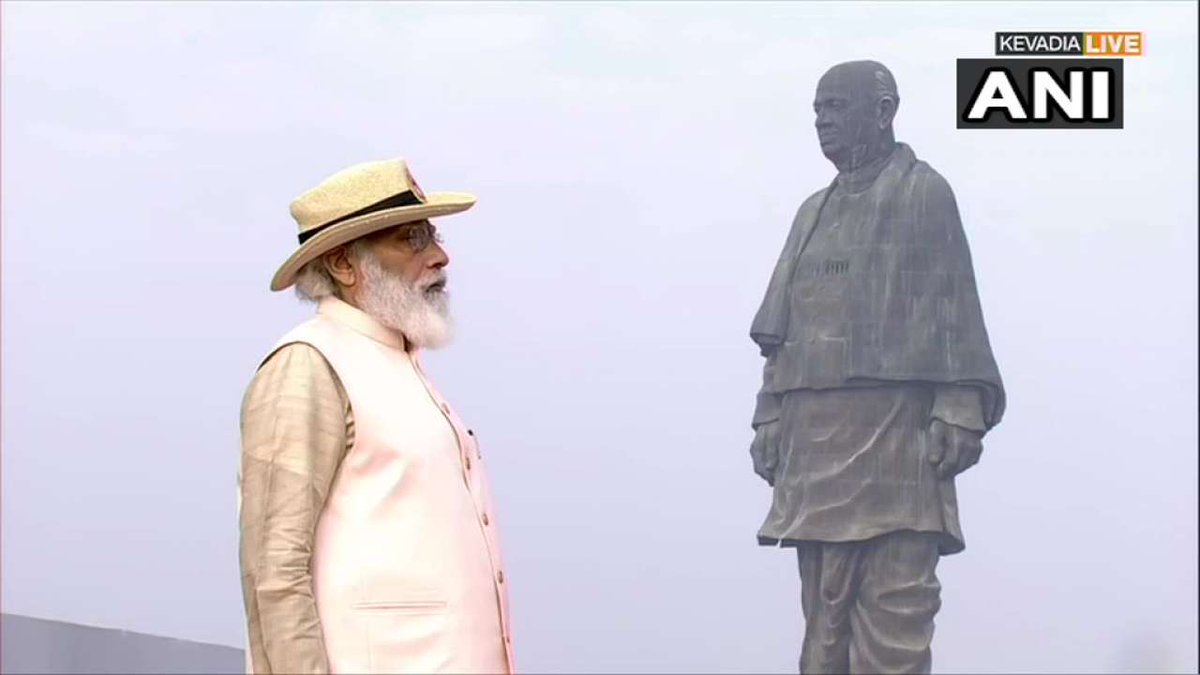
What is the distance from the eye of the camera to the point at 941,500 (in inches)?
171

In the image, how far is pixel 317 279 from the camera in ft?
8.08

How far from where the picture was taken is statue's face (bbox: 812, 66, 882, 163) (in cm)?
437

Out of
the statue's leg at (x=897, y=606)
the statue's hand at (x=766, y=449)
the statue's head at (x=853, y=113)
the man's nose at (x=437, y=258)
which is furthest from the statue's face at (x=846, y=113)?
the man's nose at (x=437, y=258)

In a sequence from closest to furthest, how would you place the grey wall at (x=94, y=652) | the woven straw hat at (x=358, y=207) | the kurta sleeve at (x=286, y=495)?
the kurta sleeve at (x=286, y=495) < the woven straw hat at (x=358, y=207) < the grey wall at (x=94, y=652)

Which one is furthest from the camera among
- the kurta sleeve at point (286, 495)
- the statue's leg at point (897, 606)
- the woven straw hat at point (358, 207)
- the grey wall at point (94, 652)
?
the grey wall at point (94, 652)

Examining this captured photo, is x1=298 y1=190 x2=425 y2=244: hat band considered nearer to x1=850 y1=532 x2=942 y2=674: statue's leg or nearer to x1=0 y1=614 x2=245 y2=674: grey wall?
x1=850 y1=532 x2=942 y2=674: statue's leg

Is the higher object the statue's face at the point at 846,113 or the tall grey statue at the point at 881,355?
the statue's face at the point at 846,113

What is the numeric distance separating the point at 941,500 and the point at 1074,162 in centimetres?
74

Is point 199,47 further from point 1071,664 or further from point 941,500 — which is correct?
point 1071,664

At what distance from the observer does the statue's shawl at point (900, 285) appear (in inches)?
171

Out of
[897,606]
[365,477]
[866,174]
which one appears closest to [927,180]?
[866,174]

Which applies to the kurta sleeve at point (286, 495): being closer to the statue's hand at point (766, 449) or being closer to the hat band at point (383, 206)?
the hat band at point (383, 206)

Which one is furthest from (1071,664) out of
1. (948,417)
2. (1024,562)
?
(948,417)

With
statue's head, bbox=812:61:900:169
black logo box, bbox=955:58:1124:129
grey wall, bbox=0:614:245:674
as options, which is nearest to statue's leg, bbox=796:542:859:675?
statue's head, bbox=812:61:900:169
